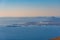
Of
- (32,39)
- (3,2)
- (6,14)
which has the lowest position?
(32,39)

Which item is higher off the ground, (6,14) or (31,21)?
(6,14)

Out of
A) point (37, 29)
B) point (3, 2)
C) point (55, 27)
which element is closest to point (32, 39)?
point (37, 29)

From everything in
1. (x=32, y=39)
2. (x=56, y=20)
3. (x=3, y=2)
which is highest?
(x=3, y=2)

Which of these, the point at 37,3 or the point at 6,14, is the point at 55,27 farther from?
the point at 6,14

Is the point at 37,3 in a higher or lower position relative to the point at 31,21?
higher

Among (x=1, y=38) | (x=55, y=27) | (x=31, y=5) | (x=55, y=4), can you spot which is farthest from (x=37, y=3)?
(x=1, y=38)

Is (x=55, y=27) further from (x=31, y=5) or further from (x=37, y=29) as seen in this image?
(x=31, y=5)
